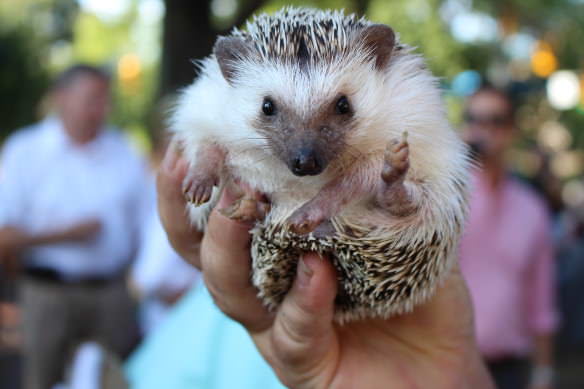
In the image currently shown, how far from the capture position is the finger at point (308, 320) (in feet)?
5.06

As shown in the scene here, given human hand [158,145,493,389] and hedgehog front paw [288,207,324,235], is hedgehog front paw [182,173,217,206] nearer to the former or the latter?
human hand [158,145,493,389]

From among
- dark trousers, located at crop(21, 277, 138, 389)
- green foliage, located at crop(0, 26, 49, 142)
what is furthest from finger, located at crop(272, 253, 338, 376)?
green foliage, located at crop(0, 26, 49, 142)

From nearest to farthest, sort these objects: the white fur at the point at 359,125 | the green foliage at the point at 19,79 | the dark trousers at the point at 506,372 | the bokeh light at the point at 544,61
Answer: the white fur at the point at 359,125 < the dark trousers at the point at 506,372 < the green foliage at the point at 19,79 < the bokeh light at the point at 544,61

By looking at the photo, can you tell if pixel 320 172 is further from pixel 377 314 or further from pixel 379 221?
pixel 377 314

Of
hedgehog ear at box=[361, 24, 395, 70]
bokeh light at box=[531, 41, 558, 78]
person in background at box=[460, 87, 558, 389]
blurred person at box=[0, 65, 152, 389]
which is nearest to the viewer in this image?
hedgehog ear at box=[361, 24, 395, 70]

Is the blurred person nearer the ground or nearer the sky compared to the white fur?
nearer the ground

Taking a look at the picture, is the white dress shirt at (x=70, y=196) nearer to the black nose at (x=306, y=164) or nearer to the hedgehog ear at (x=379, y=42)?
the hedgehog ear at (x=379, y=42)

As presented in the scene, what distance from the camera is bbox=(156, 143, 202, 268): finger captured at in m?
1.83

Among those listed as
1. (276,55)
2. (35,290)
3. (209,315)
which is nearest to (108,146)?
(35,290)

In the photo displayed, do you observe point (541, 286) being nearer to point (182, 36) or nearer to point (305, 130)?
point (305, 130)

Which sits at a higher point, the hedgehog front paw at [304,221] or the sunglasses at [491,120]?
the hedgehog front paw at [304,221]

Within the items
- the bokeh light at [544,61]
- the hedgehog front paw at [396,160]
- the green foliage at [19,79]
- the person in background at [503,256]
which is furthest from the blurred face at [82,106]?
the bokeh light at [544,61]

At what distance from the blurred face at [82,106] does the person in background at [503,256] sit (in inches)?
106

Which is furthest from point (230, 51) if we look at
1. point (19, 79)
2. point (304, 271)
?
point (19, 79)
